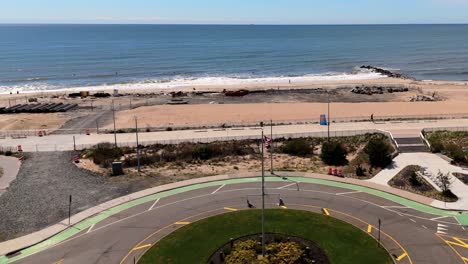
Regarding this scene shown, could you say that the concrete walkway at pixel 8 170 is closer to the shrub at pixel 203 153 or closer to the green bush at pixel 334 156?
the shrub at pixel 203 153

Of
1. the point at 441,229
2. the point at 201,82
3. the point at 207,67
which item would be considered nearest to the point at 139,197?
the point at 441,229

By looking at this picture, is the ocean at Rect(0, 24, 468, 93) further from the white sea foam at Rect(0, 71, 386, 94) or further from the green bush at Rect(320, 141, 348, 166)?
the green bush at Rect(320, 141, 348, 166)

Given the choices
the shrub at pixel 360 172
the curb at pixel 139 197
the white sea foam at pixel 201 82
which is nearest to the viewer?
the curb at pixel 139 197

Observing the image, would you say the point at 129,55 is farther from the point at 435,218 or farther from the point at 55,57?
the point at 435,218

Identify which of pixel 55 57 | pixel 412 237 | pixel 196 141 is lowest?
pixel 412 237

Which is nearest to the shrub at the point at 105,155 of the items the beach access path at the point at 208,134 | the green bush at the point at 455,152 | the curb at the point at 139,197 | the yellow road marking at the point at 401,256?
the beach access path at the point at 208,134

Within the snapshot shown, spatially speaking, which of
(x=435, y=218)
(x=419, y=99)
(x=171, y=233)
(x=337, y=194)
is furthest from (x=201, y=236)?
(x=419, y=99)
